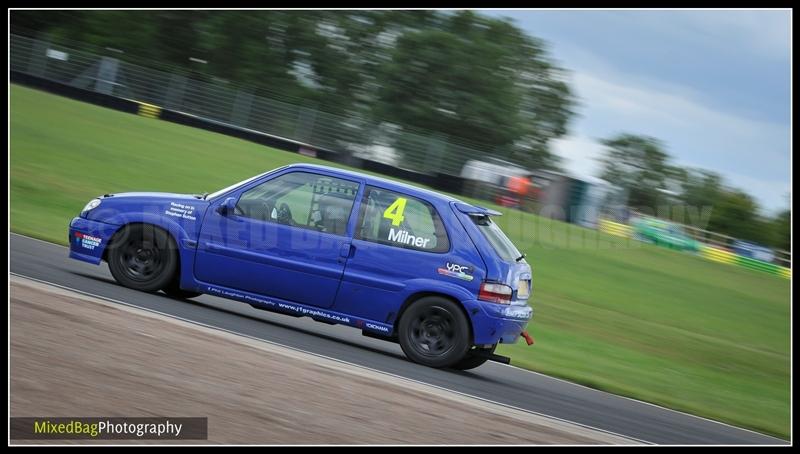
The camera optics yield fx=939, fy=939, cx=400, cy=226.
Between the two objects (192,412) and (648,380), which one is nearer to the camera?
(192,412)

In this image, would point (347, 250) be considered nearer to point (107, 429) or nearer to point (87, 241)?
point (87, 241)

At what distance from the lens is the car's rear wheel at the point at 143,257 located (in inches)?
373

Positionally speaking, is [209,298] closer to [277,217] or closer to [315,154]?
[277,217]

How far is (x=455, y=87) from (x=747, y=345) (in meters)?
31.0

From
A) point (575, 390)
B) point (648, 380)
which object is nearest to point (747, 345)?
point (648, 380)


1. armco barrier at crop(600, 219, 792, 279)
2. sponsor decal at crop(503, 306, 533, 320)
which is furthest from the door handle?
armco barrier at crop(600, 219, 792, 279)

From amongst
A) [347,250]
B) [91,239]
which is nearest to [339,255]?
[347,250]

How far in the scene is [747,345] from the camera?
1577 cm

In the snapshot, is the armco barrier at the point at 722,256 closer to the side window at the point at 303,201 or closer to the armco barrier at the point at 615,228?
the armco barrier at the point at 615,228

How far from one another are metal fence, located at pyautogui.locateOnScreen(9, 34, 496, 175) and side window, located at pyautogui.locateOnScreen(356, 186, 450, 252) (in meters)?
16.3

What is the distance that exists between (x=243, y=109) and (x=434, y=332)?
21.0 m

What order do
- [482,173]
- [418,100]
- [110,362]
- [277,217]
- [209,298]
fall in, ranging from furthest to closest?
[418,100] < [482,173] < [209,298] < [277,217] < [110,362]

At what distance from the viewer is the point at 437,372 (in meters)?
8.76

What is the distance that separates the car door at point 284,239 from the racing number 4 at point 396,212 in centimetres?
37
